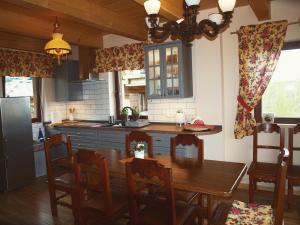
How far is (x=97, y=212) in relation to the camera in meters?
2.13

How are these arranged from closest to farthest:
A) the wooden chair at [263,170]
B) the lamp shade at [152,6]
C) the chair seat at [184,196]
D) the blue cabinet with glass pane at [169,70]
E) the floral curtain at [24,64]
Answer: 1. the lamp shade at [152,6]
2. the chair seat at [184,196]
3. the wooden chair at [263,170]
4. the blue cabinet with glass pane at [169,70]
5. the floral curtain at [24,64]

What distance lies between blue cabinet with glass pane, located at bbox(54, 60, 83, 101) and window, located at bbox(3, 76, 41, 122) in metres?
0.39

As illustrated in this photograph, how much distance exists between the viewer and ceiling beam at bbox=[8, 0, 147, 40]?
2.57 metres

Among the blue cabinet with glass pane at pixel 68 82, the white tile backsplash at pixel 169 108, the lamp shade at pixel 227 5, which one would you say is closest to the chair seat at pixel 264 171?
the white tile backsplash at pixel 169 108

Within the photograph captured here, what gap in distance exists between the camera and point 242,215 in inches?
74.6

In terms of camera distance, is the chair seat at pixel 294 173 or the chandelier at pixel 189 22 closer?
the chandelier at pixel 189 22

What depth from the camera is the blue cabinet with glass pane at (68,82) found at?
486 cm

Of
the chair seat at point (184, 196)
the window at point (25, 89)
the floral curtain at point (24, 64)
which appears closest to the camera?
the chair seat at point (184, 196)

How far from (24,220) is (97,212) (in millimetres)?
1277

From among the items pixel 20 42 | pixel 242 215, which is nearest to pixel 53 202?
pixel 242 215

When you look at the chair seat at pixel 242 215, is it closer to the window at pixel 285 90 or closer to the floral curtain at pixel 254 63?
the floral curtain at pixel 254 63

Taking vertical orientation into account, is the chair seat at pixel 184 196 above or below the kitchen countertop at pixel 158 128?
below

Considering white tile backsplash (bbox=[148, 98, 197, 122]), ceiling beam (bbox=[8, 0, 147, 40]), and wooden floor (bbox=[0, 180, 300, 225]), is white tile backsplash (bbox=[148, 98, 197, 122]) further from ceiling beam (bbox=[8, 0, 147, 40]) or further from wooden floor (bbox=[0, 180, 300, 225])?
wooden floor (bbox=[0, 180, 300, 225])

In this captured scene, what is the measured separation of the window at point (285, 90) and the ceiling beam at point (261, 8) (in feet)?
1.47
